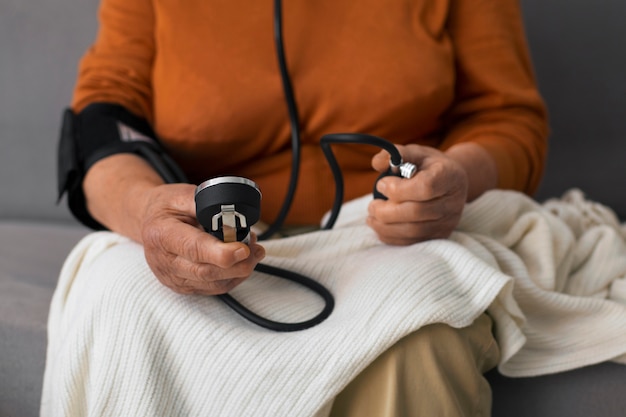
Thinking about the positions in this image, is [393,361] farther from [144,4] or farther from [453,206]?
[144,4]

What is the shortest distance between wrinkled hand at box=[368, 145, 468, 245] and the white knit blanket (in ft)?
0.05

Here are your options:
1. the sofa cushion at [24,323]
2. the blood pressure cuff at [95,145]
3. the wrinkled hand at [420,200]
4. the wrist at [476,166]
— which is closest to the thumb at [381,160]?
the wrinkled hand at [420,200]

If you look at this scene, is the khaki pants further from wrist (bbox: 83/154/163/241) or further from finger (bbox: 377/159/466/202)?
wrist (bbox: 83/154/163/241)

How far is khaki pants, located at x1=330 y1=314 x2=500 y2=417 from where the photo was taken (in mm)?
483

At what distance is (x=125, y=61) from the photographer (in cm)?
85

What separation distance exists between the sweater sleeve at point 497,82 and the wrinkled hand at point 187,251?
0.43 m

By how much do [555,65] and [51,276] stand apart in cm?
87

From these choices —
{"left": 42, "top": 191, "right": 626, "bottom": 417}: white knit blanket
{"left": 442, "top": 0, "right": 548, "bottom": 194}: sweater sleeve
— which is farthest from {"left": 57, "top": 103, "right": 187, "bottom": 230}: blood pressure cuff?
{"left": 442, "top": 0, "right": 548, "bottom": 194}: sweater sleeve

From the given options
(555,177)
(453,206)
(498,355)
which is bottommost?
(555,177)

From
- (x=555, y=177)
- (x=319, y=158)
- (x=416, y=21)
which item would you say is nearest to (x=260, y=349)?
(x=319, y=158)

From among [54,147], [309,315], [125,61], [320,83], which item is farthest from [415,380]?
[54,147]

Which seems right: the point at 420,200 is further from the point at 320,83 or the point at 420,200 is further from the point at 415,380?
the point at 320,83

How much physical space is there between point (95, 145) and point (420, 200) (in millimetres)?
399

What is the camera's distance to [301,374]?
0.48m
